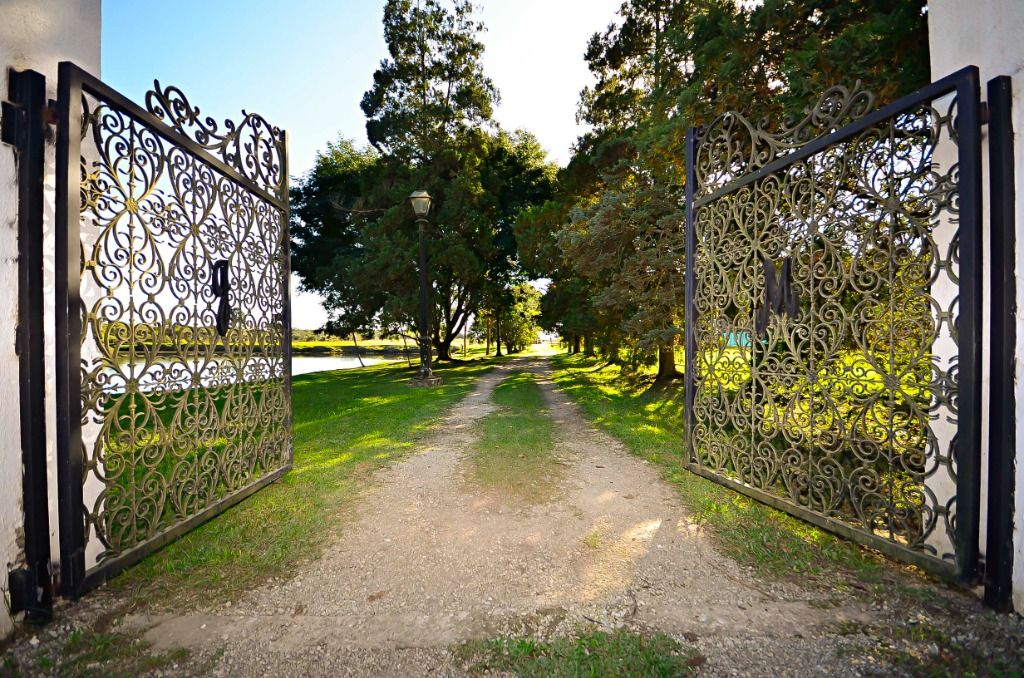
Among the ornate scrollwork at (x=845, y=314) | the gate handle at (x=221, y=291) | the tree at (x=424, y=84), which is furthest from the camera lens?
the tree at (x=424, y=84)

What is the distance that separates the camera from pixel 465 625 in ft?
6.96

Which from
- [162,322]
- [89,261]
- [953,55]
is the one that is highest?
[953,55]

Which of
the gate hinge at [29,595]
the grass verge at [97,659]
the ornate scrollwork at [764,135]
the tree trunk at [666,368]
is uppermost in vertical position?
the ornate scrollwork at [764,135]

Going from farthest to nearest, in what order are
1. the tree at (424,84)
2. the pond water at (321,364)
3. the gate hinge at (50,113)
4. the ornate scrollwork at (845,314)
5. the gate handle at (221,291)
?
the pond water at (321,364) → the tree at (424,84) → the gate handle at (221,291) → the ornate scrollwork at (845,314) → the gate hinge at (50,113)

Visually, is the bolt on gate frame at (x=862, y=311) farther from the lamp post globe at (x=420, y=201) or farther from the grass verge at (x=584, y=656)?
the lamp post globe at (x=420, y=201)

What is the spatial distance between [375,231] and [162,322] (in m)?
13.9

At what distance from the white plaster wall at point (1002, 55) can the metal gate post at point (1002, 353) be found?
0.02m

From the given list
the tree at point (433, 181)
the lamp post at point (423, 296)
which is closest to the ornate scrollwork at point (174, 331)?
the lamp post at point (423, 296)

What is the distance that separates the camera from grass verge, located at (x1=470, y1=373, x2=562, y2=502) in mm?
4121

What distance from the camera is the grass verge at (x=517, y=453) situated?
13.5 feet

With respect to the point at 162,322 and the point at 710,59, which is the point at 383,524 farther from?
the point at 710,59

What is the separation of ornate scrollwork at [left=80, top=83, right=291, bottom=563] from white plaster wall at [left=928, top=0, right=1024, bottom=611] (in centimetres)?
489

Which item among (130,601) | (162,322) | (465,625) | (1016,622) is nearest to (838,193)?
(1016,622)

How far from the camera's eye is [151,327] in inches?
113
